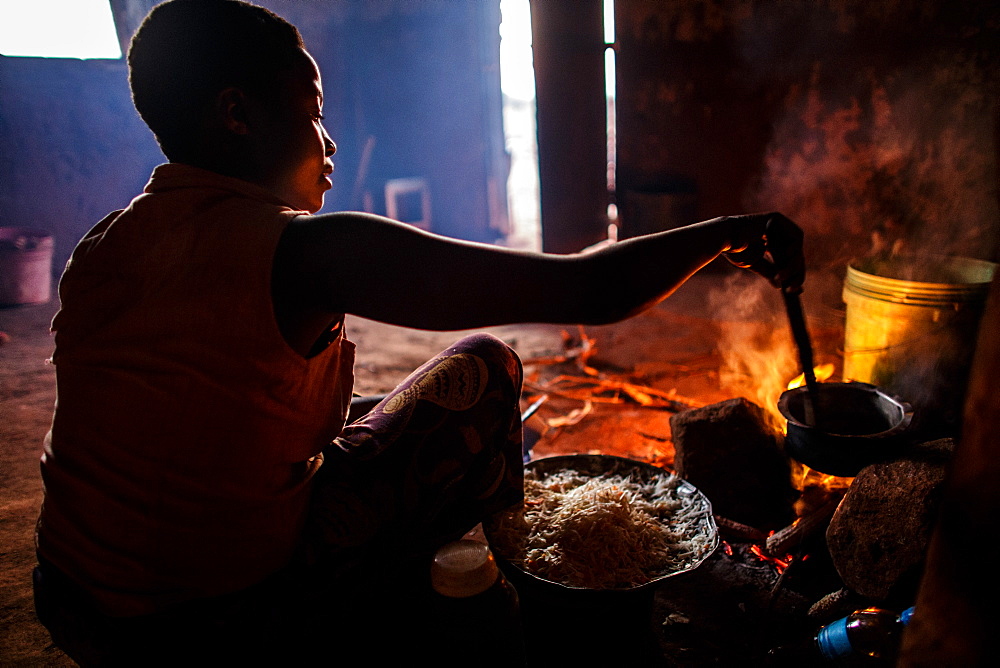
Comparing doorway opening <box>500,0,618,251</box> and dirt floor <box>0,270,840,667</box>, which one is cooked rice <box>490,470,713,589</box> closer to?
dirt floor <box>0,270,840,667</box>

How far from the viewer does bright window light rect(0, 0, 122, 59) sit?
804 cm

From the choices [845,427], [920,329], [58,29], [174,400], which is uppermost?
[58,29]

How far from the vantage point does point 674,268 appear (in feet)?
5.35

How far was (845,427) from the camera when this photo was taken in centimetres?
298

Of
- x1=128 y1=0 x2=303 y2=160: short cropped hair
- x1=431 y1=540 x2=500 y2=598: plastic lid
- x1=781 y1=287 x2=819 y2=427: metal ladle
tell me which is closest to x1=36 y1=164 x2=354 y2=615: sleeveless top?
x1=128 y1=0 x2=303 y2=160: short cropped hair

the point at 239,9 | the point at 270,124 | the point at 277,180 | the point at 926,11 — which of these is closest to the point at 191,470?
the point at 277,180

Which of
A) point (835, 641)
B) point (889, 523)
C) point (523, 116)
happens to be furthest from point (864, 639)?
point (523, 116)

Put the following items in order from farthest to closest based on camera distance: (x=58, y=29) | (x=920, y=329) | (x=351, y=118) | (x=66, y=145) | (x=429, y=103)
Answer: (x=351, y=118)
(x=429, y=103)
(x=66, y=145)
(x=58, y=29)
(x=920, y=329)

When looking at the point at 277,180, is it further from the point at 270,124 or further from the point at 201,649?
the point at 201,649

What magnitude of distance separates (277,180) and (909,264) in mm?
3845

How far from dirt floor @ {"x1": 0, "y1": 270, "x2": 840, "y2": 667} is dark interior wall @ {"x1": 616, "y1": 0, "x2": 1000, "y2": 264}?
4.25 ft

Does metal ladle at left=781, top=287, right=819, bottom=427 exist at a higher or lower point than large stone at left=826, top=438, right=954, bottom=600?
higher

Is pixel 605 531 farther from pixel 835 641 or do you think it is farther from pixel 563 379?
pixel 563 379

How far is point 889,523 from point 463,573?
Result: 1573 millimetres
